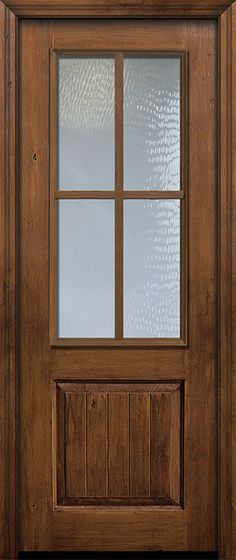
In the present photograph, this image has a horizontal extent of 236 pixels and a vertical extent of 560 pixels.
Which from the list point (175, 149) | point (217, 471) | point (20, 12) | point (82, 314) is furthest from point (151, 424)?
point (20, 12)

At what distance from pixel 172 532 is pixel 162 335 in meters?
0.64

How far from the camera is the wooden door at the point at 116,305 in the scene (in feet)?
6.70

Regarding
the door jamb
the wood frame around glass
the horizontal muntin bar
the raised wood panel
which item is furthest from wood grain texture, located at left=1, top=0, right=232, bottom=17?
the raised wood panel

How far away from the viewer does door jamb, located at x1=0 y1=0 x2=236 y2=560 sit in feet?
6.54

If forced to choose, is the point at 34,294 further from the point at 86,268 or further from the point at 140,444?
the point at 140,444

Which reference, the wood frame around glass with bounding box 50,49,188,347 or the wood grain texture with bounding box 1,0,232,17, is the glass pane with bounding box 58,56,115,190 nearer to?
the wood frame around glass with bounding box 50,49,188,347

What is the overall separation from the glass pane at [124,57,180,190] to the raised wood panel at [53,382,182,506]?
68 cm

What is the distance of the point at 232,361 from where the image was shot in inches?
79.3

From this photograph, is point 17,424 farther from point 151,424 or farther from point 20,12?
point 20,12

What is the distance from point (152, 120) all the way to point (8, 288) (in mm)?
716

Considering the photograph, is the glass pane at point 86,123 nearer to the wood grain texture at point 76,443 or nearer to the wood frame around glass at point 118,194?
the wood frame around glass at point 118,194

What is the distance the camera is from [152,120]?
206 centimetres

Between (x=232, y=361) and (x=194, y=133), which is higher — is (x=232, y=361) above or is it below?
below

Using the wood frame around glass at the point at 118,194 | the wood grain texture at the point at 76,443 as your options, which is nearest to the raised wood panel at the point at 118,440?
the wood grain texture at the point at 76,443
